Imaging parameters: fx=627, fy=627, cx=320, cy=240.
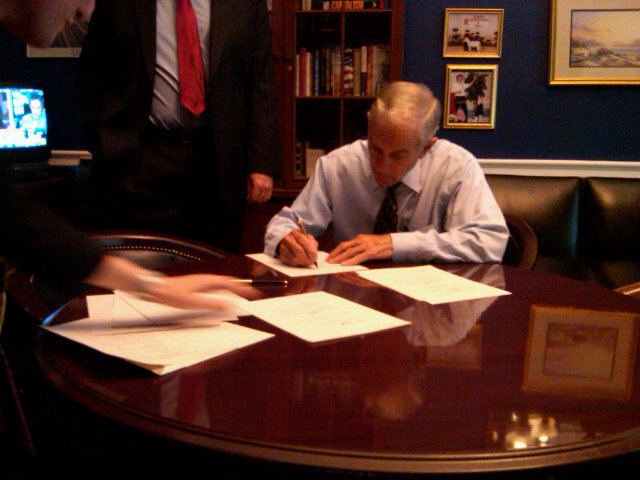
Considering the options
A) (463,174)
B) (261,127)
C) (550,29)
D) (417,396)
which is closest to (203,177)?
(261,127)

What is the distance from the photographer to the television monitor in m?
3.49

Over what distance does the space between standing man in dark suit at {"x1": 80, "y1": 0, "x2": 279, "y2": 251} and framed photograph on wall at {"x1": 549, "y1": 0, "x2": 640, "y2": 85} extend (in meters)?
1.84

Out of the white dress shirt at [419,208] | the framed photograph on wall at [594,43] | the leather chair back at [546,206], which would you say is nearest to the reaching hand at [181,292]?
the white dress shirt at [419,208]

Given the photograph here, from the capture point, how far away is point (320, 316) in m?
1.07

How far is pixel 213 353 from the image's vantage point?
0.86 m

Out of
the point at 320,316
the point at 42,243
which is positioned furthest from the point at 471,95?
the point at 42,243

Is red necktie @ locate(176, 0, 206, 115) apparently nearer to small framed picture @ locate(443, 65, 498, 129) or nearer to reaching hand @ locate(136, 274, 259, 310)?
reaching hand @ locate(136, 274, 259, 310)

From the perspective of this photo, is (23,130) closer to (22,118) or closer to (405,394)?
(22,118)

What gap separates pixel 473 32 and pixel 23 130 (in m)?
2.61

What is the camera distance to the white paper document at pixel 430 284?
4.07 feet

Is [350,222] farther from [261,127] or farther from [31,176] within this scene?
[31,176]

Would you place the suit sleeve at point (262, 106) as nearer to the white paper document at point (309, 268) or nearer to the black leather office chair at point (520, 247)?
the white paper document at point (309, 268)

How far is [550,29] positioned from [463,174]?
191 centimetres

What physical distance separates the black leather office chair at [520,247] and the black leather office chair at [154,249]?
Result: 32.9 inches
